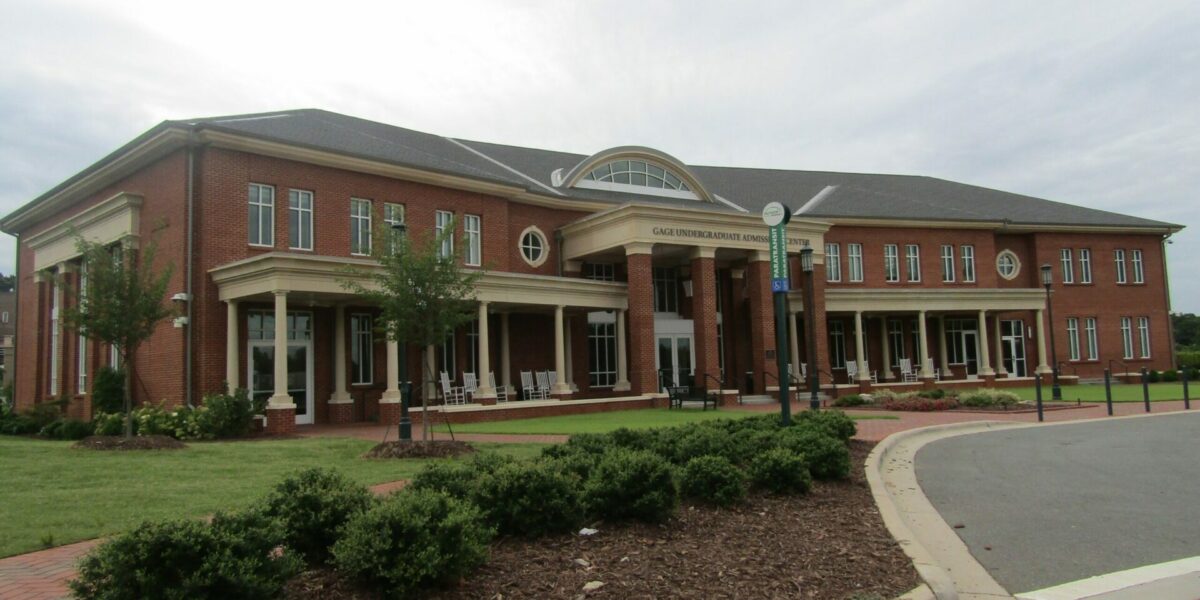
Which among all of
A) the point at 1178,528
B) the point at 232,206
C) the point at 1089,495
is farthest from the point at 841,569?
the point at 232,206

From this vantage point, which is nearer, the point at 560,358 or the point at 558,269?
the point at 560,358

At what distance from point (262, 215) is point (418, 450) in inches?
454

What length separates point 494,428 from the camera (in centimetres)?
1923

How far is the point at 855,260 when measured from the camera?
1428 inches

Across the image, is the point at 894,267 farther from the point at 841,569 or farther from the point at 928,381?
the point at 841,569

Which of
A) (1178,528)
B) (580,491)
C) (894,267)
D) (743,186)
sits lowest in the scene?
(1178,528)

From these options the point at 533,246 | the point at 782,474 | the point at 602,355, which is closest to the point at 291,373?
the point at 533,246

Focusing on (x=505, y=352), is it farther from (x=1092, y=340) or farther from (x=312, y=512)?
(x=1092, y=340)

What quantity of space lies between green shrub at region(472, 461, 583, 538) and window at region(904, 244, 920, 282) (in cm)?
3363

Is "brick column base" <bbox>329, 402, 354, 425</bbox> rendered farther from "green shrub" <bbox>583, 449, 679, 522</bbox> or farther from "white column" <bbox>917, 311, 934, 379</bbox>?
"white column" <bbox>917, 311, 934, 379</bbox>

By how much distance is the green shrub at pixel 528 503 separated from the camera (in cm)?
641

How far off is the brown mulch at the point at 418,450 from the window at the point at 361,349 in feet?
35.3

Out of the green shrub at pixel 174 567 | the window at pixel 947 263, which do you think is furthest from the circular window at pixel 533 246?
the green shrub at pixel 174 567

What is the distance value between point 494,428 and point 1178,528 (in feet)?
45.3
